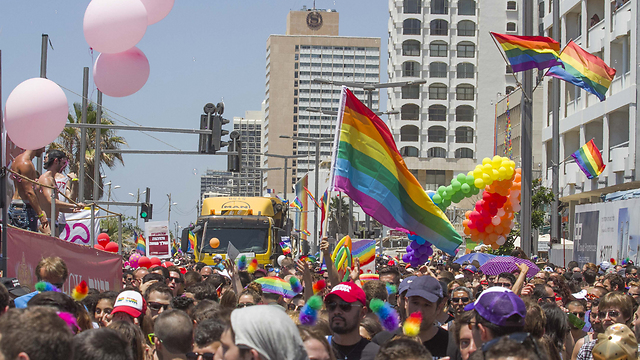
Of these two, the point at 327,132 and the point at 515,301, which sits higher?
the point at 327,132

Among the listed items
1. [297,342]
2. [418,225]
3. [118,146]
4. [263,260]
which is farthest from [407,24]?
[297,342]

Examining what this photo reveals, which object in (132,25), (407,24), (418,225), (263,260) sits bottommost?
(263,260)

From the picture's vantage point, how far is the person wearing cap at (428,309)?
205 inches

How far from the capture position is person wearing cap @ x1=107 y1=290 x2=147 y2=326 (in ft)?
18.9

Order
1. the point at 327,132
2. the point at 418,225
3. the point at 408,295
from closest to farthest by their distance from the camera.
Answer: the point at 408,295 → the point at 418,225 → the point at 327,132

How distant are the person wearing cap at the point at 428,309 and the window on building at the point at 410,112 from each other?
83.6 m

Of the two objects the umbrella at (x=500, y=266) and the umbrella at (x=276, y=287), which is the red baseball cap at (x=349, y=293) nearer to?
the umbrella at (x=276, y=287)

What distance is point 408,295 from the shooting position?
5555mm

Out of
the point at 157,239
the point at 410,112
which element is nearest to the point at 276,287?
the point at 157,239

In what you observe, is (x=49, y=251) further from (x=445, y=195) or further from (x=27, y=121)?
(x=445, y=195)

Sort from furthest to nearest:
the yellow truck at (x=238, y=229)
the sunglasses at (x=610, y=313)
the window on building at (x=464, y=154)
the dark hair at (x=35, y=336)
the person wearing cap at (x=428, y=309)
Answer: the window on building at (x=464, y=154)
the yellow truck at (x=238, y=229)
the sunglasses at (x=610, y=313)
the person wearing cap at (x=428, y=309)
the dark hair at (x=35, y=336)

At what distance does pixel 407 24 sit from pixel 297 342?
87689mm

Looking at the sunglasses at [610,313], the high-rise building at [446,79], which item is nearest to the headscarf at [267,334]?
the sunglasses at [610,313]

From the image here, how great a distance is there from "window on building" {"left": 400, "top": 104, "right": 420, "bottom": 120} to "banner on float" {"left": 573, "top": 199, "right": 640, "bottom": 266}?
66229 mm
